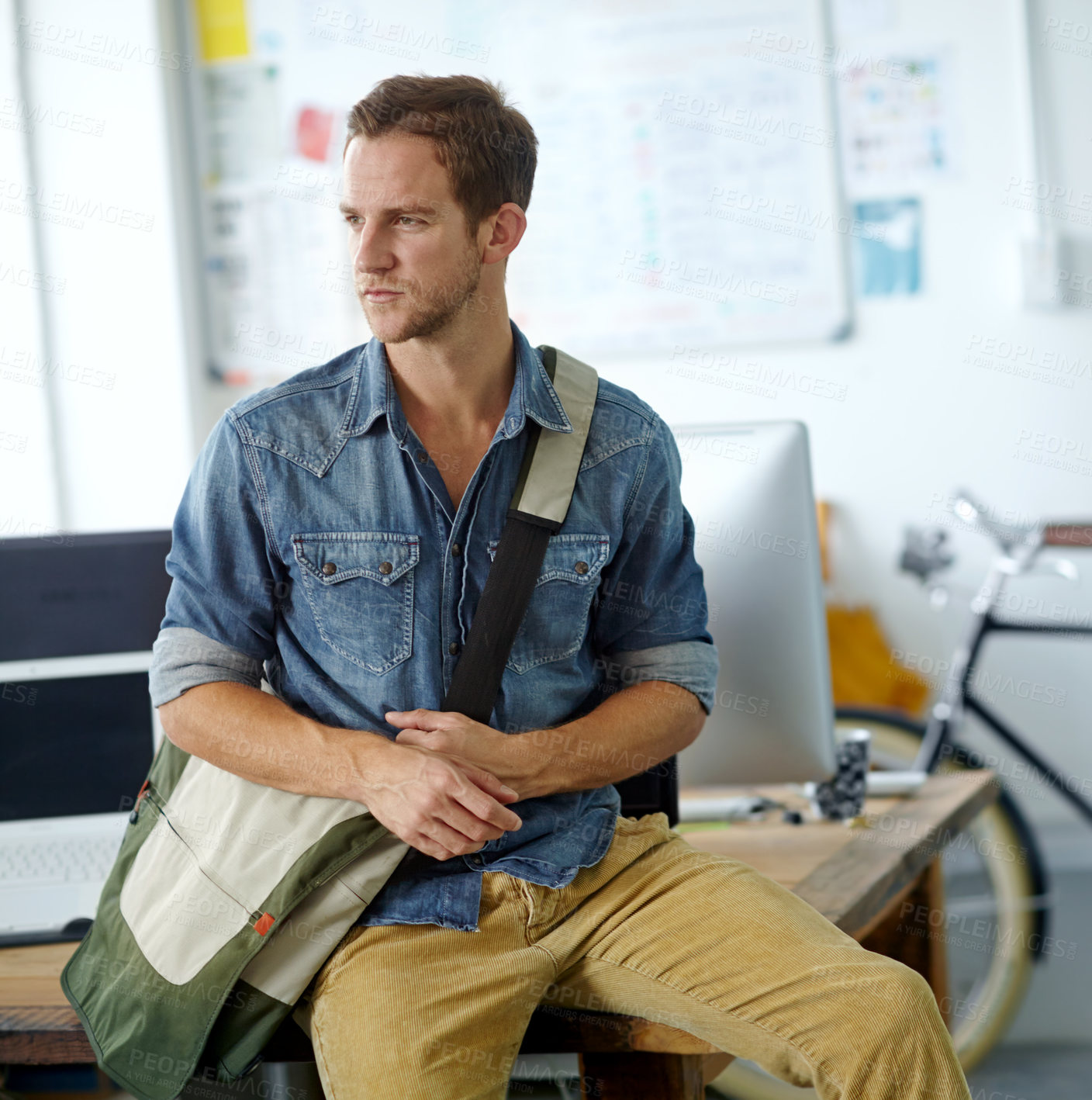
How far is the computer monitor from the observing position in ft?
4.68

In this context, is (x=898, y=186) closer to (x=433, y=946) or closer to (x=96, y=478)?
(x=96, y=478)

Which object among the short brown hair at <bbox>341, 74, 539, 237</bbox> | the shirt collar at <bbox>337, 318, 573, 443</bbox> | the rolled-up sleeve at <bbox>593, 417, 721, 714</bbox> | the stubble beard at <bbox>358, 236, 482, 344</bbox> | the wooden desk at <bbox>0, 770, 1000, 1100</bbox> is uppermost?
the short brown hair at <bbox>341, 74, 539, 237</bbox>

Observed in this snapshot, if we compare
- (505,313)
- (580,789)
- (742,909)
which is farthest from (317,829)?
(505,313)

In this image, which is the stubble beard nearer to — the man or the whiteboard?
the man

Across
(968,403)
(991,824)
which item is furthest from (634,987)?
(968,403)

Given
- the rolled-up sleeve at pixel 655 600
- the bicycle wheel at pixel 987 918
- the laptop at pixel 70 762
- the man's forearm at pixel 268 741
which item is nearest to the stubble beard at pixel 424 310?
the rolled-up sleeve at pixel 655 600

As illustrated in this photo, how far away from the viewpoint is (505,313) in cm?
130

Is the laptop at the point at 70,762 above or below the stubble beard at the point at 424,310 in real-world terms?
below

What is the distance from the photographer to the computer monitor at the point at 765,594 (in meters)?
1.43

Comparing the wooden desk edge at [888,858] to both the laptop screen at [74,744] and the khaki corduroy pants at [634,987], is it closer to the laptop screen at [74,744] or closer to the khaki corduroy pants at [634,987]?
the khaki corduroy pants at [634,987]

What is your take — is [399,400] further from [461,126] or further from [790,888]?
[790,888]

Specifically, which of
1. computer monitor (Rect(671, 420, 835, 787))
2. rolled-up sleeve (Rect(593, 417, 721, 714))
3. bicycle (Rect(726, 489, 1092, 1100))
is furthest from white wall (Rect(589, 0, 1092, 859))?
rolled-up sleeve (Rect(593, 417, 721, 714))

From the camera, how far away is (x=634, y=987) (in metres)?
1.07

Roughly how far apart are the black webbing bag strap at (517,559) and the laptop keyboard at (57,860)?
0.47 metres
